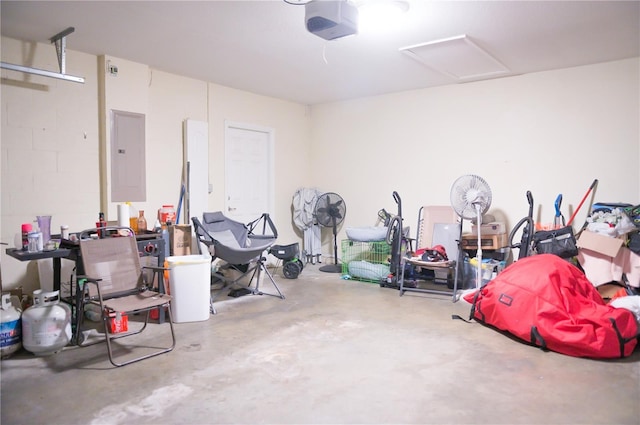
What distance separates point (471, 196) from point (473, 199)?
4cm

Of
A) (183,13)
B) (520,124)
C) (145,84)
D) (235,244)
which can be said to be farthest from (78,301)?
(520,124)

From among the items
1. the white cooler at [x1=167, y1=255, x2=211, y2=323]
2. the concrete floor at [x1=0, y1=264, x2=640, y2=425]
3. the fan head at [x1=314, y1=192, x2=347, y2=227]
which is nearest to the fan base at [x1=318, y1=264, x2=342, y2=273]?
the fan head at [x1=314, y1=192, x2=347, y2=227]

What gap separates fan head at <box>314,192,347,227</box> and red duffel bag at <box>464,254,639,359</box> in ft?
10.1

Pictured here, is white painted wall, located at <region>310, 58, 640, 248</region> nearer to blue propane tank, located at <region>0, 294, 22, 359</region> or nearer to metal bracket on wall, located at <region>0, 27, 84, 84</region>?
metal bracket on wall, located at <region>0, 27, 84, 84</region>

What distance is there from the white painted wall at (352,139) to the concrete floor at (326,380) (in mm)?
1885

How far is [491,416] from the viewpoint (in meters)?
2.17

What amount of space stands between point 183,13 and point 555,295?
3.50m

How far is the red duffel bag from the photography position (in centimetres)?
282

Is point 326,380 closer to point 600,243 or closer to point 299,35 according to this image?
point 299,35

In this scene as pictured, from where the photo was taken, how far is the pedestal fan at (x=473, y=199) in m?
4.39

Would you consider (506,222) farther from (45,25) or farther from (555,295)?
(45,25)

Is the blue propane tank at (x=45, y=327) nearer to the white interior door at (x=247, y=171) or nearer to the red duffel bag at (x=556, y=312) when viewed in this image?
the white interior door at (x=247, y=171)

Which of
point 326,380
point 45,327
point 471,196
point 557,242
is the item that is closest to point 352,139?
point 471,196

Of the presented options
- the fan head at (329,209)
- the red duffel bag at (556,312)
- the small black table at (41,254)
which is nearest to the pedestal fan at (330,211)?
the fan head at (329,209)
